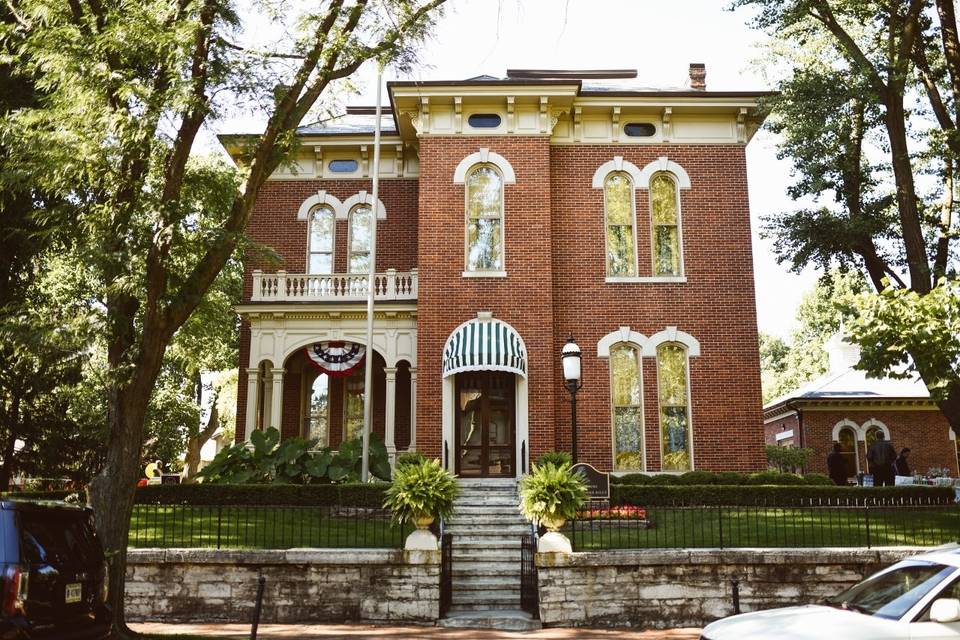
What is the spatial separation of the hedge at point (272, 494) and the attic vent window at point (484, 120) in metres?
9.73

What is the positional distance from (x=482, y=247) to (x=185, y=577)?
11249 millimetres

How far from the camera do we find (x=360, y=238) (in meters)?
22.8

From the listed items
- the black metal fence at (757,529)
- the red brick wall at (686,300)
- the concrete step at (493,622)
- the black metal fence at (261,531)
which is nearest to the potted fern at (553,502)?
the black metal fence at (757,529)

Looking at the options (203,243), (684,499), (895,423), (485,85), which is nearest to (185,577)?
(203,243)

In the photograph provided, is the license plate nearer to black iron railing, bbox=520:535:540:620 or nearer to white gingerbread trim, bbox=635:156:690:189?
black iron railing, bbox=520:535:540:620

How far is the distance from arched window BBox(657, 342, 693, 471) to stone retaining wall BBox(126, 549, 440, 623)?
982cm

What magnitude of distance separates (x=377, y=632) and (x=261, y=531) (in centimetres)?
419

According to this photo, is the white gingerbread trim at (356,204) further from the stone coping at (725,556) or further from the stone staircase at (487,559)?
the stone coping at (725,556)

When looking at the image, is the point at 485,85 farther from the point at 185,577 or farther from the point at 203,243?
the point at 185,577

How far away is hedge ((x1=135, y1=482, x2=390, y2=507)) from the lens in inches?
655

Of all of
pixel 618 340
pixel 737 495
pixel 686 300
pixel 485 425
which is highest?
pixel 686 300

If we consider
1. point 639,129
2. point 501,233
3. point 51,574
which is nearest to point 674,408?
point 501,233

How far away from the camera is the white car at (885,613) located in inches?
255

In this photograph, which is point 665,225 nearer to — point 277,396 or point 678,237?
point 678,237
